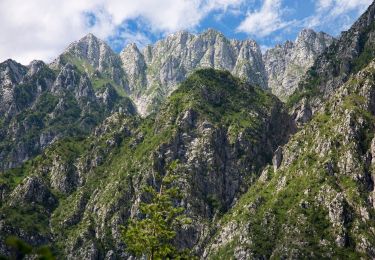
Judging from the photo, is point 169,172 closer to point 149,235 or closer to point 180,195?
point 180,195

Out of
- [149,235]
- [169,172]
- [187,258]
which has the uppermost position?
[169,172]

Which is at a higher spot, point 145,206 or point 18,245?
point 145,206

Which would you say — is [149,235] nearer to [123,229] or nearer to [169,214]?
[169,214]

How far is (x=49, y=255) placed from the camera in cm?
2153

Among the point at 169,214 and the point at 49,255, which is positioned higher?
the point at 169,214

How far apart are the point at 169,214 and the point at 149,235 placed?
11.5 feet

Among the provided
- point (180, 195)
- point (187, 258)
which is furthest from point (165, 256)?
point (180, 195)

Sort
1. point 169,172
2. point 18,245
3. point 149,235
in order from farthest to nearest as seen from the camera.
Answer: point 169,172, point 149,235, point 18,245

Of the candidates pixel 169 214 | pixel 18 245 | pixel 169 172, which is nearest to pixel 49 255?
pixel 18 245

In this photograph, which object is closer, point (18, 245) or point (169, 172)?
point (18, 245)

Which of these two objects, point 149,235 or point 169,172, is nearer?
point 149,235

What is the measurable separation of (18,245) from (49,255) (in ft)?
4.44

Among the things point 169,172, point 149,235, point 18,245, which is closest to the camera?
point 18,245

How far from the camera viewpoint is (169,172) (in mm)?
65625
